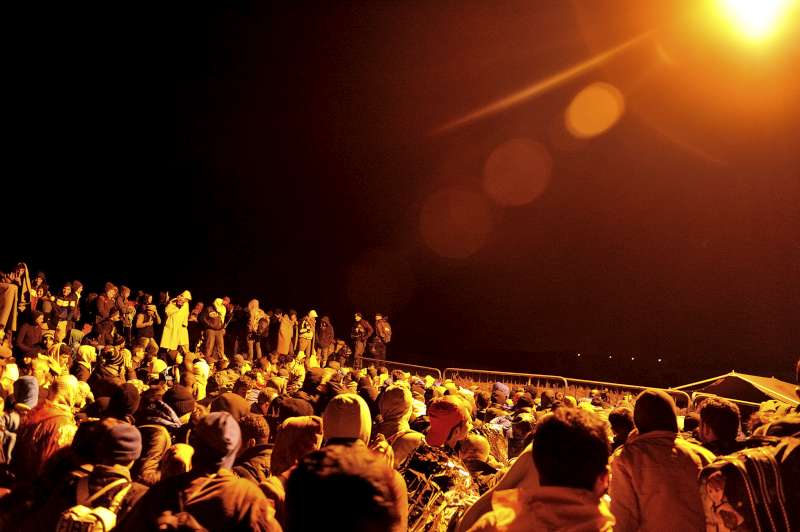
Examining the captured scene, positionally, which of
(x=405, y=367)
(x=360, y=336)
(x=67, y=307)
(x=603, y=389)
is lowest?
(x=603, y=389)

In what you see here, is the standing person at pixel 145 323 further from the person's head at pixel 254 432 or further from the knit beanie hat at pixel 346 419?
the knit beanie hat at pixel 346 419

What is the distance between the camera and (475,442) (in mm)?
4457

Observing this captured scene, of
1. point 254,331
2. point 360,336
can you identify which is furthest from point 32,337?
point 360,336

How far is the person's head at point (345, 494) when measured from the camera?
1754 millimetres

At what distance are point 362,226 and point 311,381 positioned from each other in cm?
2977

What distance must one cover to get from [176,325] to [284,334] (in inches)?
117

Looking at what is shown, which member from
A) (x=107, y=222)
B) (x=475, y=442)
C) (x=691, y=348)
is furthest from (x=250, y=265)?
(x=475, y=442)

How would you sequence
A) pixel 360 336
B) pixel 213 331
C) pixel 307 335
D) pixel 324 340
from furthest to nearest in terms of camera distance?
pixel 324 340, pixel 360 336, pixel 307 335, pixel 213 331

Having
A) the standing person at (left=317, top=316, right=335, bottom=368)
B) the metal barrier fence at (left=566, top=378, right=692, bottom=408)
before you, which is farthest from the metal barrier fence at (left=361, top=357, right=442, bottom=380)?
the metal barrier fence at (left=566, top=378, right=692, bottom=408)

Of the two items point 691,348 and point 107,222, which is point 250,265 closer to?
point 107,222

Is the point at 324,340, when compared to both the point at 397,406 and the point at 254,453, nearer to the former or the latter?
the point at 397,406

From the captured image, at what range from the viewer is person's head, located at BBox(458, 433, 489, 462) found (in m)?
4.36

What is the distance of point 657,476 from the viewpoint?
3.07 m

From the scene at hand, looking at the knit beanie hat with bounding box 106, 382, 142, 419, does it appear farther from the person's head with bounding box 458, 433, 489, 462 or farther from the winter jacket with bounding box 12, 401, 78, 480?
the person's head with bounding box 458, 433, 489, 462
